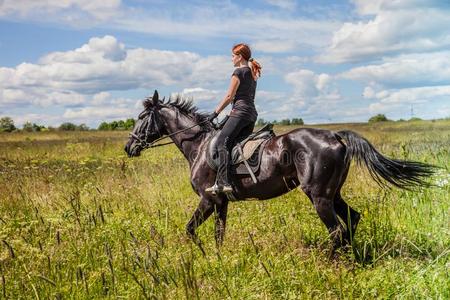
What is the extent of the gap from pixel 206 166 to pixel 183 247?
192 cm

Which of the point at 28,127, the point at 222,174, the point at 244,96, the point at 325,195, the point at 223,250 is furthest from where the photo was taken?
the point at 28,127

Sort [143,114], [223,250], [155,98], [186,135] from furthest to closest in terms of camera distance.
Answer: [143,114] < [155,98] < [186,135] < [223,250]

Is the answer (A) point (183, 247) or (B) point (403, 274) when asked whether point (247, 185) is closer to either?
(A) point (183, 247)


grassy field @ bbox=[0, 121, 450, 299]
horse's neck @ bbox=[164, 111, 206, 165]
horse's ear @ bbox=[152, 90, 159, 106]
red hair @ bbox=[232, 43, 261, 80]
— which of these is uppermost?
red hair @ bbox=[232, 43, 261, 80]

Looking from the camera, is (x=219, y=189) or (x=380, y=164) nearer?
(x=380, y=164)

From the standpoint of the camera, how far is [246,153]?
23.6 feet

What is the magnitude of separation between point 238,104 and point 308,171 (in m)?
1.58

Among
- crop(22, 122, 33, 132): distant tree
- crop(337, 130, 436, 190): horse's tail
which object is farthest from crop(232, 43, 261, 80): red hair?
crop(22, 122, 33, 132): distant tree

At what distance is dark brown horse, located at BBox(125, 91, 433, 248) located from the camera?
6.44 metres

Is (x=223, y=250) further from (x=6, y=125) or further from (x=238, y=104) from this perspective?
(x=6, y=125)

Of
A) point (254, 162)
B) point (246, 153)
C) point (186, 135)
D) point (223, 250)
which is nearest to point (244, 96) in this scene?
point (246, 153)

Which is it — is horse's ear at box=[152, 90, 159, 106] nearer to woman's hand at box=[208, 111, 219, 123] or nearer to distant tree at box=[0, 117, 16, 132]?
woman's hand at box=[208, 111, 219, 123]

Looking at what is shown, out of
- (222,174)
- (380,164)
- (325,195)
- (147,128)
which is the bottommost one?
(325,195)

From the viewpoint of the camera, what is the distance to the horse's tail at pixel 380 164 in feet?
21.7
